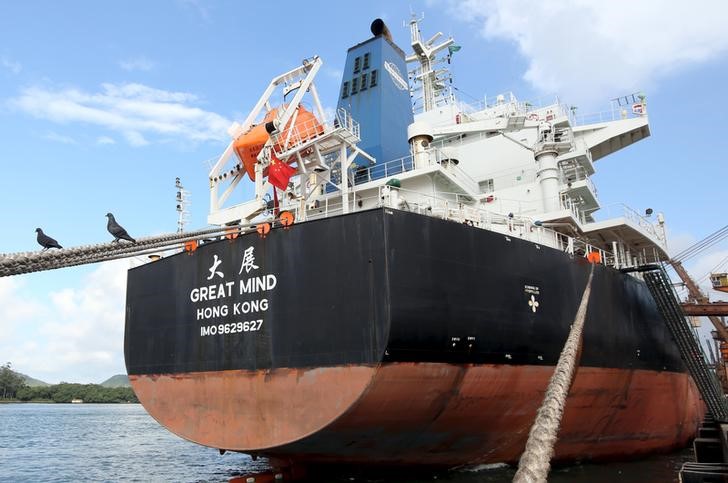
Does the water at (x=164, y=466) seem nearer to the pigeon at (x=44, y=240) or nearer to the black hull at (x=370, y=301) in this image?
the black hull at (x=370, y=301)

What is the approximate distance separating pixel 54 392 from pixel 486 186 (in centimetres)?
9021

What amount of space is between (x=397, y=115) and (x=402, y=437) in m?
9.64

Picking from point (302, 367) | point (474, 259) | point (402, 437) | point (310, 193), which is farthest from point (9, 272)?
point (310, 193)

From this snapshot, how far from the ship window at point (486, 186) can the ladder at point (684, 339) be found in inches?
176

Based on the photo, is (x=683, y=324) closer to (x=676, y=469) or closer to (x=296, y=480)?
(x=676, y=469)

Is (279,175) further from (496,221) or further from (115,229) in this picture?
(496,221)

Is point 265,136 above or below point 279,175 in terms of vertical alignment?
above

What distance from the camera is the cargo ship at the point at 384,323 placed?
7.72 meters

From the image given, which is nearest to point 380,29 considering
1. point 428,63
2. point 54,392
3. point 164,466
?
point 428,63

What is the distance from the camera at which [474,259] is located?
8711mm

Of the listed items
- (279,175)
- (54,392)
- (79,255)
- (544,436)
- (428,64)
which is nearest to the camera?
(544,436)

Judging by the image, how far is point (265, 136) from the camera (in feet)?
41.0

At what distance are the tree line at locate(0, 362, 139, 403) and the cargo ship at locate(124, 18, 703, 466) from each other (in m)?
75.7

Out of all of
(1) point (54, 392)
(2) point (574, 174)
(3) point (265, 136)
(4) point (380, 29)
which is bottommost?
(1) point (54, 392)
